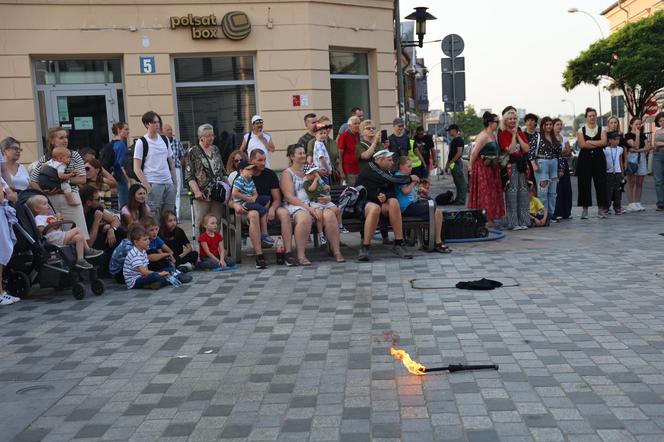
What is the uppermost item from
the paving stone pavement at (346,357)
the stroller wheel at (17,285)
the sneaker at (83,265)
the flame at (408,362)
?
the sneaker at (83,265)

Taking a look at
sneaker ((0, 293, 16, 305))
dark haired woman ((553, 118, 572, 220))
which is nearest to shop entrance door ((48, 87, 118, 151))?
sneaker ((0, 293, 16, 305))

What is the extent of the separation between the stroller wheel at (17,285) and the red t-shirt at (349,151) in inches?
210

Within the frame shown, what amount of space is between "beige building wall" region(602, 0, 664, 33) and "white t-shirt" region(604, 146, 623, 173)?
42613 mm

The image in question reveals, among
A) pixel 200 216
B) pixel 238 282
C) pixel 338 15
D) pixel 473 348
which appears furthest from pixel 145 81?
pixel 473 348

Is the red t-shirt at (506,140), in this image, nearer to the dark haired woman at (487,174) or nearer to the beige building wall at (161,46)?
the dark haired woman at (487,174)

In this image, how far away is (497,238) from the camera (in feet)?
38.2

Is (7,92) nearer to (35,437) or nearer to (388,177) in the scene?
(388,177)

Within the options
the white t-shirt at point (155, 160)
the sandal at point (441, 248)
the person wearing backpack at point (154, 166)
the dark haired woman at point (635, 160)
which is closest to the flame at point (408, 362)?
the sandal at point (441, 248)

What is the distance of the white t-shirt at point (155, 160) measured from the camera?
10.6 m

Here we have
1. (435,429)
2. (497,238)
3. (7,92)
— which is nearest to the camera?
(435,429)

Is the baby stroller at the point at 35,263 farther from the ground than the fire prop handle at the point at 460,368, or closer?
farther from the ground

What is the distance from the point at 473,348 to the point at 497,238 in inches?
239

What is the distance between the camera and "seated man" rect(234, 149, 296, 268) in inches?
385

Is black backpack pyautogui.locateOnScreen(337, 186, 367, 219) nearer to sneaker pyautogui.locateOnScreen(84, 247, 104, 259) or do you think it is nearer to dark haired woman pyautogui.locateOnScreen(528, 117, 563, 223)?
sneaker pyautogui.locateOnScreen(84, 247, 104, 259)
